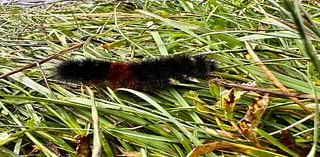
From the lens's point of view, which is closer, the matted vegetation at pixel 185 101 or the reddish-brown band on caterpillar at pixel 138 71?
the matted vegetation at pixel 185 101

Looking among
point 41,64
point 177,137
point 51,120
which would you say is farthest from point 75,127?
point 41,64

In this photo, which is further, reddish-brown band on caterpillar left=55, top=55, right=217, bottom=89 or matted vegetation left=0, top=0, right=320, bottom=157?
reddish-brown band on caterpillar left=55, top=55, right=217, bottom=89

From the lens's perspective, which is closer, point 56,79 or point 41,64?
point 56,79

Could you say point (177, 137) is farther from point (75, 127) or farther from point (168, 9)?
point (168, 9)
